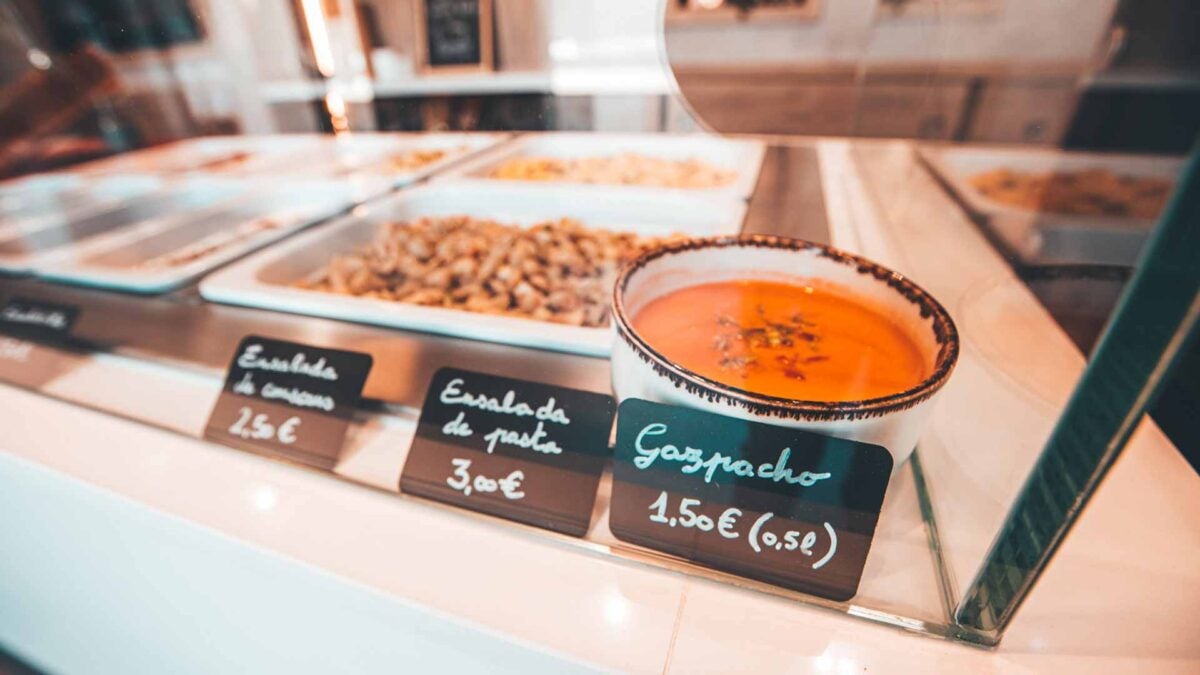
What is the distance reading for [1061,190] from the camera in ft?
2.64

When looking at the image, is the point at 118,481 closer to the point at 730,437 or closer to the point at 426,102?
the point at 730,437

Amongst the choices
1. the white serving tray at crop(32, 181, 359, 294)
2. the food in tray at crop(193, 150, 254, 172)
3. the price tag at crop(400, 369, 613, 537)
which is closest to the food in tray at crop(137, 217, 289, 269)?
the white serving tray at crop(32, 181, 359, 294)

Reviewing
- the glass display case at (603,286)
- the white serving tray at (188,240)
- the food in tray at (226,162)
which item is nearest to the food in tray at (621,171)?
the glass display case at (603,286)

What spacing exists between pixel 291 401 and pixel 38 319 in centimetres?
42

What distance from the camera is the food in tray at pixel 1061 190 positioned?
719mm

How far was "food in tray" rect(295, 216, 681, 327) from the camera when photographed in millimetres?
566

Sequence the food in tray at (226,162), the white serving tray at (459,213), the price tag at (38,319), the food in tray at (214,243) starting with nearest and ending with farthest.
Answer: the white serving tray at (459,213) < the price tag at (38,319) < the food in tray at (214,243) < the food in tray at (226,162)

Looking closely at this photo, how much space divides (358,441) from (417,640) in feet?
0.56

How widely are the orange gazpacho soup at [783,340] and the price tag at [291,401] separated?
0.82 ft

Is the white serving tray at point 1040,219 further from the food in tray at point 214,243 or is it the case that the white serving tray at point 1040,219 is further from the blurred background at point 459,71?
the food in tray at point 214,243

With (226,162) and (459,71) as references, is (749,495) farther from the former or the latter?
(226,162)

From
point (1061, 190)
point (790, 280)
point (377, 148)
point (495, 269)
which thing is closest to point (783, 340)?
point (790, 280)

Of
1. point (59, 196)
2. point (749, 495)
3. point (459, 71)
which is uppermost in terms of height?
point (459, 71)

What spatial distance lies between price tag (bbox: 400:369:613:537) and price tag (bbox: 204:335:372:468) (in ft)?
0.25
